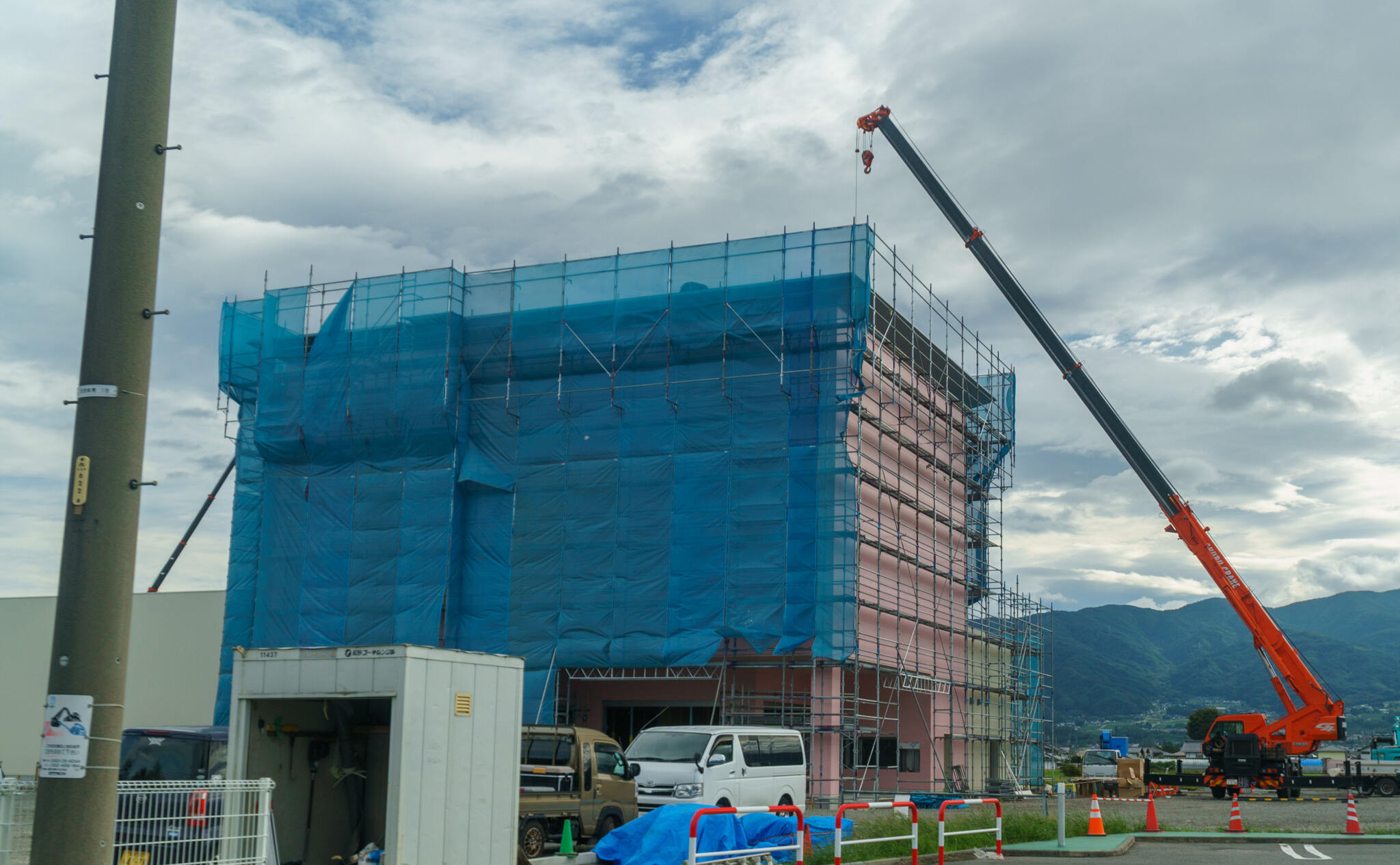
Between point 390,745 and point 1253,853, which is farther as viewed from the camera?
point 1253,853

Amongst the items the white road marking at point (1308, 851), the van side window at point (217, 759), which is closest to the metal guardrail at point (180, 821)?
the van side window at point (217, 759)

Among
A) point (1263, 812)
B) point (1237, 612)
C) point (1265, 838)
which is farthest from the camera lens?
point (1237, 612)

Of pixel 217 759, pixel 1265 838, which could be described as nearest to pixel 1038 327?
pixel 1265 838

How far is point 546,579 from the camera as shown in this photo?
3341cm

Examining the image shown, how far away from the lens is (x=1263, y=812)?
99.4 ft

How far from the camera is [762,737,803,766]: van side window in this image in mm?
21672

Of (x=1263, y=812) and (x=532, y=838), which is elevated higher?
(x=532, y=838)

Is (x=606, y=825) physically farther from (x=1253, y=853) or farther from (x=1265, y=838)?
(x=1265, y=838)

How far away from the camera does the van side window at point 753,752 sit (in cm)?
2083

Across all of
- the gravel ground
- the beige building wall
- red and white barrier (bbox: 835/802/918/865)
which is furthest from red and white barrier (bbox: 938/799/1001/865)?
the beige building wall

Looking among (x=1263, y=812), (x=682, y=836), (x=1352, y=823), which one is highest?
(x=682, y=836)

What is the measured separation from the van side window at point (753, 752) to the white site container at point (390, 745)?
844 cm

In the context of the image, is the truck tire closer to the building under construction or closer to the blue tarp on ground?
the blue tarp on ground

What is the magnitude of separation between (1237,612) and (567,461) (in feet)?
71.4
